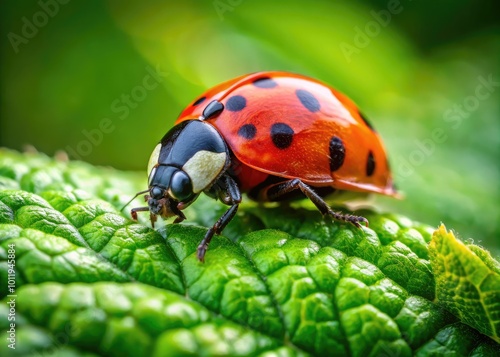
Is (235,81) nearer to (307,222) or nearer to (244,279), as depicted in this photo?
(307,222)

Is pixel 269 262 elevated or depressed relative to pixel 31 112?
elevated

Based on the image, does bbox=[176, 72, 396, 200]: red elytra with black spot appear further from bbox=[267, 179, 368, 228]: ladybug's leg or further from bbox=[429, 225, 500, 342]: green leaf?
bbox=[429, 225, 500, 342]: green leaf

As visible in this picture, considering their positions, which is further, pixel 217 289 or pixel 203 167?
pixel 203 167

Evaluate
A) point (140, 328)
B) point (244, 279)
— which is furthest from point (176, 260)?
point (140, 328)

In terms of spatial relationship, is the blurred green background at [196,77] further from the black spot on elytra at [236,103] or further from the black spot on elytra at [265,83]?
the black spot on elytra at [236,103]

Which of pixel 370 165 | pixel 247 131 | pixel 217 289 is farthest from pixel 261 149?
pixel 217 289

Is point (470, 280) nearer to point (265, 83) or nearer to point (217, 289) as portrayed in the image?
point (217, 289)
